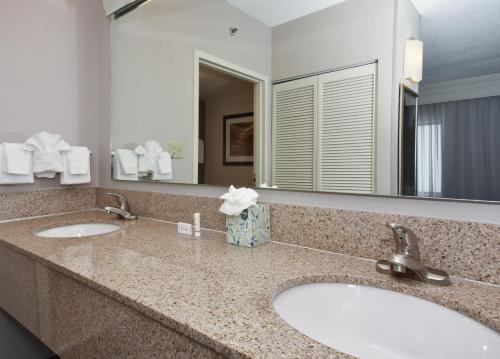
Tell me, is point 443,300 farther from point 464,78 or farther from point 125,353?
point 125,353

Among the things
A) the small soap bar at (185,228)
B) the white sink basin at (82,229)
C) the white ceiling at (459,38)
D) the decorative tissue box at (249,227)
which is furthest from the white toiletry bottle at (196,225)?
the white ceiling at (459,38)

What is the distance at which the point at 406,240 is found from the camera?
714 mm

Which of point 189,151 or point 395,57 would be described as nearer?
point 395,57

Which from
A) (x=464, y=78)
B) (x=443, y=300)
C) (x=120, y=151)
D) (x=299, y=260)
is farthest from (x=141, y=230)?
(x=464, y=78)

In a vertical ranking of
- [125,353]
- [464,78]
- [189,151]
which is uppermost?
[464,78]

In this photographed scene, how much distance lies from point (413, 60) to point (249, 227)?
2.10ft

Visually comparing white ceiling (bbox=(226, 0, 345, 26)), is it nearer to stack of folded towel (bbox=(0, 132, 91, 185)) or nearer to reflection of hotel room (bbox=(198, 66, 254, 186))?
reflection of hotel room (bbox=(198, 66, 254, 186))

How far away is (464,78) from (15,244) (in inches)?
53.4

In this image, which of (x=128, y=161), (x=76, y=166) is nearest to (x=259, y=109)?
(x=128, y=161)

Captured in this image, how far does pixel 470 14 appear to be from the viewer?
0.73 m

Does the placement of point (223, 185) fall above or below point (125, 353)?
A: above

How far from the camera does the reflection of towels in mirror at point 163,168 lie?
1.40 m

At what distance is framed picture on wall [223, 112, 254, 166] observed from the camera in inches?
43.6

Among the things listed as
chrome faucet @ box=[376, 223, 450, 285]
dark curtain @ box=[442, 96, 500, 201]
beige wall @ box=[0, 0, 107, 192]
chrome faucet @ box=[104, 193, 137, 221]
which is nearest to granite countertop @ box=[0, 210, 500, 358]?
chrome faucet @ box=[376, 223, 450, 285]
